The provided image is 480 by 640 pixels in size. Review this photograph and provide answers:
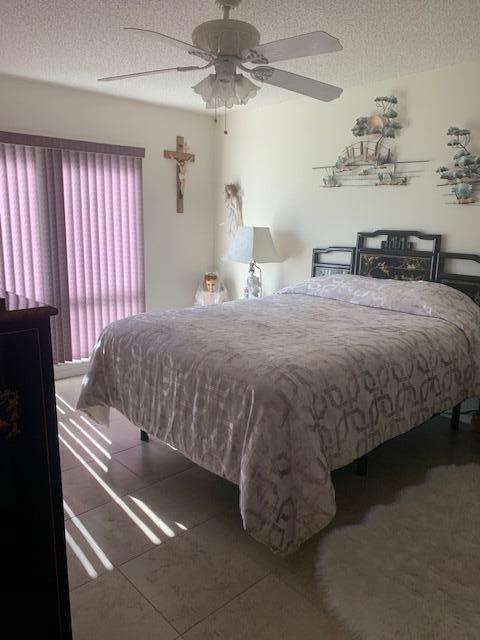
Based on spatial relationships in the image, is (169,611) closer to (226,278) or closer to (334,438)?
(334,438)

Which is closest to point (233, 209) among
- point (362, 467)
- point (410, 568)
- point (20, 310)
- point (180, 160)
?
point (180, 160)

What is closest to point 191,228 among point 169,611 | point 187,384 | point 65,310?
point 65,310

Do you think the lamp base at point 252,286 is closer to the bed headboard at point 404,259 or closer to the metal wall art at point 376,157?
the bed headboard at point 404,259

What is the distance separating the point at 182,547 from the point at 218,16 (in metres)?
Result: 2.59

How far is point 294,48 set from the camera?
1.99 metres

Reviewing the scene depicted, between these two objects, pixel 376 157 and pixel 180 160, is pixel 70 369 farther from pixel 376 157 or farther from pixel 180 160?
pixel 376 157

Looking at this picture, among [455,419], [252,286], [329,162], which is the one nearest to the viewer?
[455,419]

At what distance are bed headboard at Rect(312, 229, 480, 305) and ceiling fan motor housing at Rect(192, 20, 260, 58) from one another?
2000mm

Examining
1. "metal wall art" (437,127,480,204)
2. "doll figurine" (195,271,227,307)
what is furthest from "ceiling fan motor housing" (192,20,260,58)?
"doll figurine" (195,271,227,307)

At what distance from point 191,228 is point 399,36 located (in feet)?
8.76

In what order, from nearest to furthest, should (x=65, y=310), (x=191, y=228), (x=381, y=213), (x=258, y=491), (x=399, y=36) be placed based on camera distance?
(x=258, y=491) → (x=399, y=36) → (x=381, y=213) → (x=65, y=310) → (x=191, y=228)

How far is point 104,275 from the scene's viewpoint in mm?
4270

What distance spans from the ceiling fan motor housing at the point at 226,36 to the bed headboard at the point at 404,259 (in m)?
2.00

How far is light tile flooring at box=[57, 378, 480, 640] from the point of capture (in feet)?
5.41
